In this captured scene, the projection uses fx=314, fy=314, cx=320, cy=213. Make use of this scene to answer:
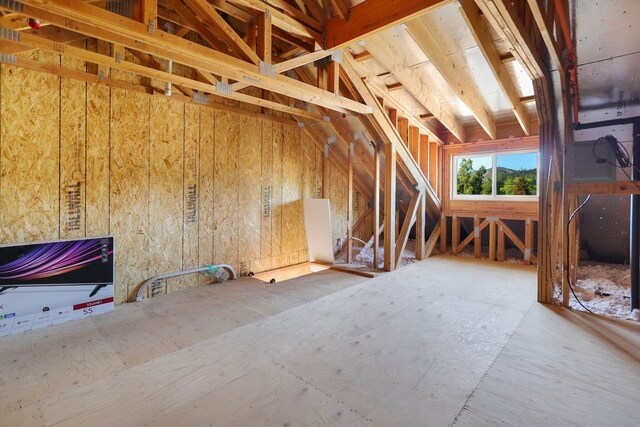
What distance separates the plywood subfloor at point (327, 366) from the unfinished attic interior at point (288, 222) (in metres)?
0.02

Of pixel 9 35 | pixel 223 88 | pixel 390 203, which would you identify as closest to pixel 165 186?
pixel 223 88

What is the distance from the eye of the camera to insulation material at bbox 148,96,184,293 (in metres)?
3.64

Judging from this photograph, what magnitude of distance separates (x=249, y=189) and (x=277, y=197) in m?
0.56

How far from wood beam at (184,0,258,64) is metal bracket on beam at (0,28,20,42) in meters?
1.17

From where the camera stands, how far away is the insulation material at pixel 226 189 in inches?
167

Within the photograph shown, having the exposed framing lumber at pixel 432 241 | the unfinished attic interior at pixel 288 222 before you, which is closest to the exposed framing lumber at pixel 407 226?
the unfinished attic interior at pixel 288 222

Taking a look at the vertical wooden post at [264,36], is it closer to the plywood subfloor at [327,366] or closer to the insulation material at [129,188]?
the insulation material at [129,188]

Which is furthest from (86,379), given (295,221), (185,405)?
(295,221)

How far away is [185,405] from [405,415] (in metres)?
1.20

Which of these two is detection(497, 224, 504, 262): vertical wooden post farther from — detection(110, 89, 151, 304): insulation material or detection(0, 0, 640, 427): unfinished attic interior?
detection(110, 89, 151, 304): insulation material

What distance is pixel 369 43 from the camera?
130 inches

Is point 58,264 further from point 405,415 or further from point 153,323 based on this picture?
point 405,415

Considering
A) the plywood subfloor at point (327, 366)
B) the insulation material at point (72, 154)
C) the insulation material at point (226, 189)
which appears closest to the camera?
the plywood subfloor at point (327, 366)

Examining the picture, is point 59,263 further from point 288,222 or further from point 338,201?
point 338,201
